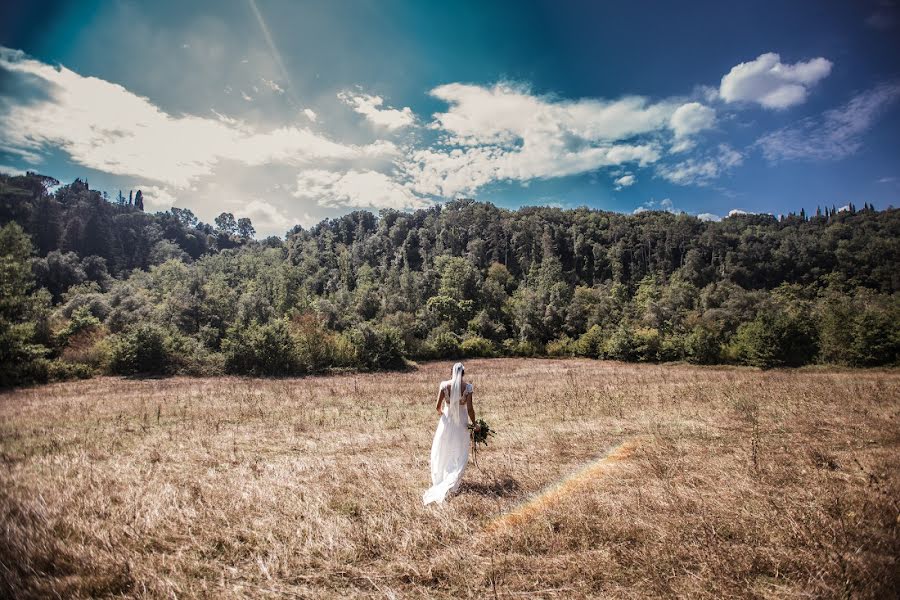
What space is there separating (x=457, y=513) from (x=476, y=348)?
179 ft

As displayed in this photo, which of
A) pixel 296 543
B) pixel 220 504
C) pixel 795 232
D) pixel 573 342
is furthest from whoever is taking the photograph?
pixel 795 232

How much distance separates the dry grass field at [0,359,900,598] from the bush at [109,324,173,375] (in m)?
23.0

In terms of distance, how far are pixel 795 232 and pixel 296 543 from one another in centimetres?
13728

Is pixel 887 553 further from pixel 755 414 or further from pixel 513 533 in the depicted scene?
pixel 755 414

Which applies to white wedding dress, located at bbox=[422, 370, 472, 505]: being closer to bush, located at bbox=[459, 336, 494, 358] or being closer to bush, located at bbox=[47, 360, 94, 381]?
bush, located at bbox=[47, 360, 94, 381]

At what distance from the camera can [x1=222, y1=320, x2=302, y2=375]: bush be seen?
33.2 metres

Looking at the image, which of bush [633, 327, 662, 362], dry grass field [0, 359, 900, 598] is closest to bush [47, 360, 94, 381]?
dry grass field [0, 359, 900, 598]

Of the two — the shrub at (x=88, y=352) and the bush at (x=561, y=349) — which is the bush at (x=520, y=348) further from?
the shrub at (x=88, y=352)

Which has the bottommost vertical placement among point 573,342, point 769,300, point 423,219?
point 573,342

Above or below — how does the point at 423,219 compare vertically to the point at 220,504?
above

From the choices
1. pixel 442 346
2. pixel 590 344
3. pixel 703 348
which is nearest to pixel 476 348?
pixel 442 346

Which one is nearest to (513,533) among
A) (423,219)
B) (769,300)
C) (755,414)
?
(755,414)

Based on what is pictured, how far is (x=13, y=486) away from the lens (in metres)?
2.86

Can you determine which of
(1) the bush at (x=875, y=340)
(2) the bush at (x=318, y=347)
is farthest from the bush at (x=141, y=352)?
(1) the bush at (x=875, y=340)
